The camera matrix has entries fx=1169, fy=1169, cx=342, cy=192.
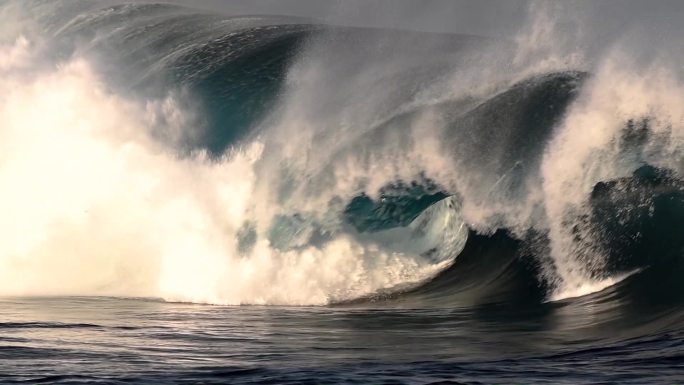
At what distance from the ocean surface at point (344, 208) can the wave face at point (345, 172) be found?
0.12 ft

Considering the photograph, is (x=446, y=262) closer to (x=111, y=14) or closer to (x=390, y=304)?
(x=390, y=304)

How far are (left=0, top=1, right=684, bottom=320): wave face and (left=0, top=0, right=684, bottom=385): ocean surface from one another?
0.12ft

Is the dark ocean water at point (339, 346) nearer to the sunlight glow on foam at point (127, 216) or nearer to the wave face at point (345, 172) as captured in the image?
the wave face at point (345, 172)

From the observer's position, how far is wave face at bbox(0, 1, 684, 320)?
1462 cm

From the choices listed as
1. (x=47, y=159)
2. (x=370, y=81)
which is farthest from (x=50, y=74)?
(x=370, y=81)

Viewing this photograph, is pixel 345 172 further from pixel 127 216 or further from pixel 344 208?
pixel 127 216

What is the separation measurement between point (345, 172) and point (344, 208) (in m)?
0.65

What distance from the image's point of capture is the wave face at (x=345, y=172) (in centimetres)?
1462

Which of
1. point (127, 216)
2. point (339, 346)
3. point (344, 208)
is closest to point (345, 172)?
point (344, 208)

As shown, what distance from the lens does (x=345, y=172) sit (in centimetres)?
1714

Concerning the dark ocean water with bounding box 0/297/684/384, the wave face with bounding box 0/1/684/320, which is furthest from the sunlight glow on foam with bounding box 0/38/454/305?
the dark ocean water with bounding box 0/297/684/384

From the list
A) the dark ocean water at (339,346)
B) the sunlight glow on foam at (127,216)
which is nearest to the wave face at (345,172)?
the sunlight glow on foam at (127,216)

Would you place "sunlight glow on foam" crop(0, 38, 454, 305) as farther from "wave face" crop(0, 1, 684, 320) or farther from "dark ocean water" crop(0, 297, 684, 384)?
"dark ocean water" crop(0, 297, 684, 384)

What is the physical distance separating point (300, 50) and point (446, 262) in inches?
251
